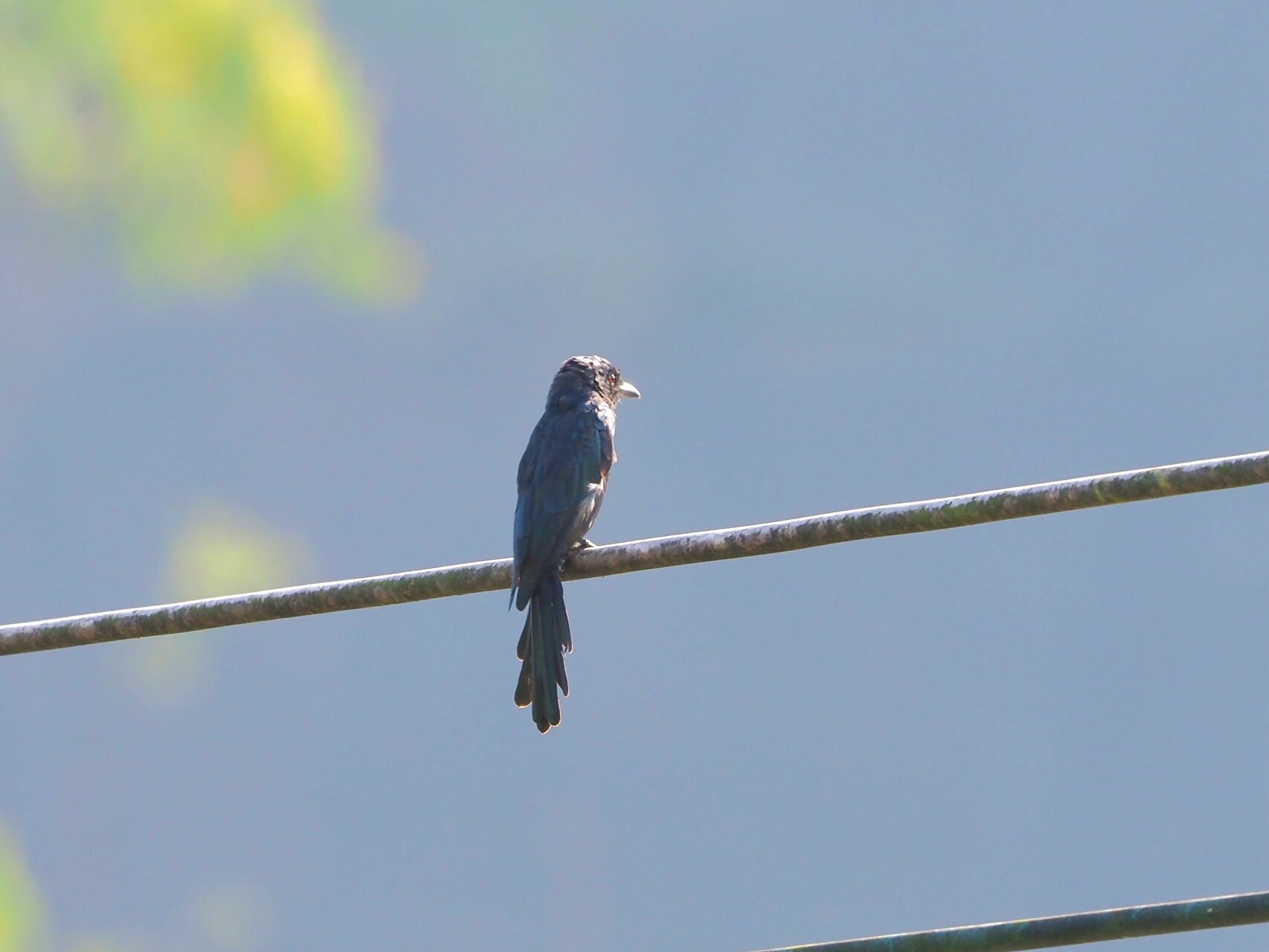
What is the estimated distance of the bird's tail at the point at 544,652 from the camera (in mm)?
5129

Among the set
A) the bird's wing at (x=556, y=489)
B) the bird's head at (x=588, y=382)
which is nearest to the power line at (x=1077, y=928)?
the bird's wing at (x=556, y=489)

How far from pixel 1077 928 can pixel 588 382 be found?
437cm

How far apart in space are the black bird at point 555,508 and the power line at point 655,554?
89 centimetres

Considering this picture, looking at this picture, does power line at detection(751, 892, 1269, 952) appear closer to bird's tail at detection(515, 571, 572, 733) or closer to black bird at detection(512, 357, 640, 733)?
black bird at detection(512, 357, 640, 733)

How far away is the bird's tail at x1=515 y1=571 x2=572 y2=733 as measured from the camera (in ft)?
16.8

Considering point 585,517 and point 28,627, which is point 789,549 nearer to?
point 28,627

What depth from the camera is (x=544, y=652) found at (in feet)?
17.1

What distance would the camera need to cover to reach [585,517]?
5.68 m

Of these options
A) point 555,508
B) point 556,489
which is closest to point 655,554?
point 555,508

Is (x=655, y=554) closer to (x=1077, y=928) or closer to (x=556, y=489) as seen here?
(x=1077, y=928)

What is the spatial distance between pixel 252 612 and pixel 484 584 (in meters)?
0.50

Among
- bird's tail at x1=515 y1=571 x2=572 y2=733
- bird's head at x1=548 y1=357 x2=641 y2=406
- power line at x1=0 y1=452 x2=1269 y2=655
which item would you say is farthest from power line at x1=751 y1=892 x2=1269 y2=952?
bird's head at x1=548 y1=357 x2=641 y2=406

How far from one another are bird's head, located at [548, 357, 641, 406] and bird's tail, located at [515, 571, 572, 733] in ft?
4.83

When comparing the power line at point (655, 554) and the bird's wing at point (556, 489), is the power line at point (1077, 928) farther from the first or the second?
the bird's wing at point (556, 489)
